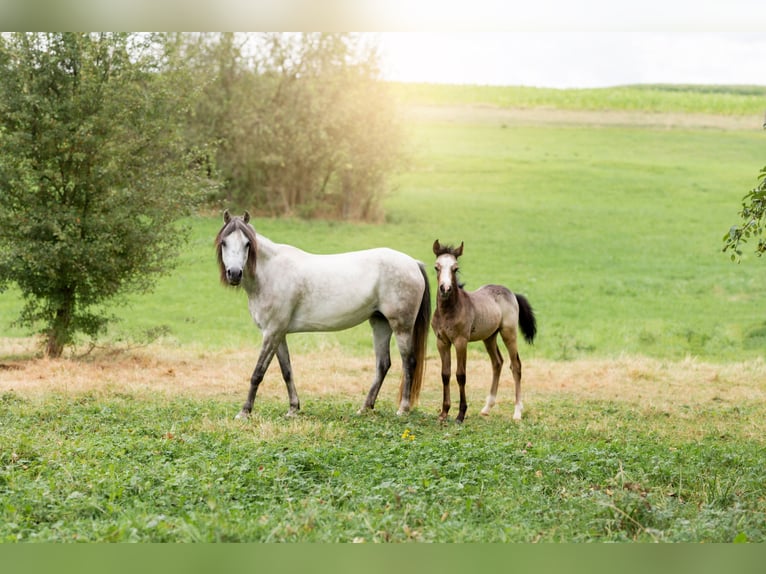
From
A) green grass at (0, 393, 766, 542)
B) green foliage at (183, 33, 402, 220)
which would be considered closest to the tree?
green grass at (0, 393, 766, 542)

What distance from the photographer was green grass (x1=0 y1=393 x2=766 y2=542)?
5.24 meters

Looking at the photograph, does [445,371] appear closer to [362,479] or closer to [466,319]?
[466,319]

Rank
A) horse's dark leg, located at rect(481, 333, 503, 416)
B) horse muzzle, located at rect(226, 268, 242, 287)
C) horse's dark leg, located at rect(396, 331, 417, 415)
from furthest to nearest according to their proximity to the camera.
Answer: horse's dark leg, located at rect(481, 333, 503, 416), horse's dark leg, located at rect(396, 331, 417, 415), horse muzzle, located at rect(226, 268, 242, 287)

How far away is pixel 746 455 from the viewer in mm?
8016

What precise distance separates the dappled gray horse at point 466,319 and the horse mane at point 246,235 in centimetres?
224

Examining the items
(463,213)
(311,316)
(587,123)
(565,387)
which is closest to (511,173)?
(463,213)

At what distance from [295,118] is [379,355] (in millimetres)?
22802

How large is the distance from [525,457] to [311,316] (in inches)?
155

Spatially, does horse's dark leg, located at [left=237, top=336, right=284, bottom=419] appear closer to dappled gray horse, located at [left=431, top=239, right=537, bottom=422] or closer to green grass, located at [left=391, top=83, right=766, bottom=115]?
dappled gray horse, located at [left=431, top=239, right=537, bottom=422]

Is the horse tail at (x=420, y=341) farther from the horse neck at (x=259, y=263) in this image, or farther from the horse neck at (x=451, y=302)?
the horse neck at (x=259, y=263)

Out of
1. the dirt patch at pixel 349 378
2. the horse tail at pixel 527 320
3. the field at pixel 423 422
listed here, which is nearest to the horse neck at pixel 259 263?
the field at pixel 423 422

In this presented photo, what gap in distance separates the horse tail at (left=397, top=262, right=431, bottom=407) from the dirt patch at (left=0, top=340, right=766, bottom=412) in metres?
0.71

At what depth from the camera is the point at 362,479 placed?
6.76 meters

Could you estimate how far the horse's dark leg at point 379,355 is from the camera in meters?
10.7
